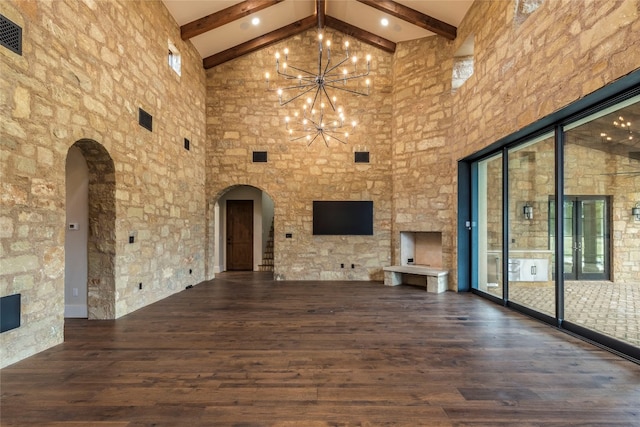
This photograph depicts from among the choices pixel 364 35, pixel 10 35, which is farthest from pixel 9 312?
pixel 364 35

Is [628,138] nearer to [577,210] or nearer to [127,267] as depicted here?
[577,210]

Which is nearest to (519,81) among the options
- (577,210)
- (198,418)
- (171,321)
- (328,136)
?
(577,210)

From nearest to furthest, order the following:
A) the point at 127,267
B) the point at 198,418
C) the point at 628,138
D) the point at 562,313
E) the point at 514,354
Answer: the point at 198,418 → the point at 514,354 → the point at 628,138 → the point at 562,313 → the point at 127,267

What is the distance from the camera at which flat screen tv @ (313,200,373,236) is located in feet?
21.5

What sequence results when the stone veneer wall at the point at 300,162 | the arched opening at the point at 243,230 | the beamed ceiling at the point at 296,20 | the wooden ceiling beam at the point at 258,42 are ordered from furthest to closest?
the arched opening at the point at 243,230
the stone veneer wall at the point at 300,162
the wooden ceiling beam at the point at 258,42
the beamed ceiling at the point at 296,20

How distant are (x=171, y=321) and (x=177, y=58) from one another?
15.7 feet

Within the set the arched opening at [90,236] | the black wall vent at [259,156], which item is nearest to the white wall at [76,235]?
the arched opening at [90,236]

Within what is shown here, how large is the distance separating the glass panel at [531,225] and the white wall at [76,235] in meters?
5.99

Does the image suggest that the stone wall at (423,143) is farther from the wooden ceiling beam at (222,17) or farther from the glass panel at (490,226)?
the wooden ceiling beam at (222,17)

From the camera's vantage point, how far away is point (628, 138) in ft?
9.56

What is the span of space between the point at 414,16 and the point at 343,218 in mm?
4159

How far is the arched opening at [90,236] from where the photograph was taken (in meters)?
3.71

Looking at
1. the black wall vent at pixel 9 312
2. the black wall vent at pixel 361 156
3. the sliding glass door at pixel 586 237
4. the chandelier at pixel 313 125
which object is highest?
the chandelier at pixel 313 125

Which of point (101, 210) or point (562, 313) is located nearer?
point (562, 313)
